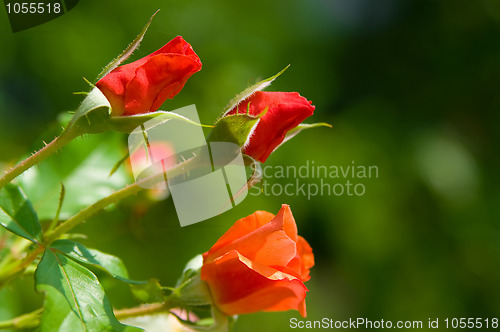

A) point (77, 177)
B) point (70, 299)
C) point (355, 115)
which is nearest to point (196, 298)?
point (70, 299)

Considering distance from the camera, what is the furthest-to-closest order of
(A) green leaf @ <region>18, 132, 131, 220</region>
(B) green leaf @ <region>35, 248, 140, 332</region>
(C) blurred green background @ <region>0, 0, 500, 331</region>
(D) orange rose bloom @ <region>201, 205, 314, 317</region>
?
(C) blurred green background @ <region>0, 0, 500, 331</region> → (A) green leaf @ <region>18, 132, 131, 220</region> → (D) orange rose bloom @ <region>201, 205, 314, 317</region> → (B) green leaf @ <region>35, 248, 140, 332</region>

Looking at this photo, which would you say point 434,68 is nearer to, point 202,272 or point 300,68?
point 300,68

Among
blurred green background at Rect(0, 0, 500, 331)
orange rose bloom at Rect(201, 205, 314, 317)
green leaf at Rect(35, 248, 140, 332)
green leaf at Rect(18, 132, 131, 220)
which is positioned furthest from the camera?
blurred green background at Rect(0, 0, 500, 331)

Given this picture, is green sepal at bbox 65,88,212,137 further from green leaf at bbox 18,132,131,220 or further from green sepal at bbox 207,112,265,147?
green leaf at bbox 18,132,131,220

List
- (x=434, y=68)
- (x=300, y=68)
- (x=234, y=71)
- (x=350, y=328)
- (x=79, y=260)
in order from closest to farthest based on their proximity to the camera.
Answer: (x=79, y=260) < (x=234, y=71) < (x=300, y=68) < (x=350, y=328) < (x=434, y=68)

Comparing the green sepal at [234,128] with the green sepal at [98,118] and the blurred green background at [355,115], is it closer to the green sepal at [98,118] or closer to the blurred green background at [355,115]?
the green sepal at [98,118]

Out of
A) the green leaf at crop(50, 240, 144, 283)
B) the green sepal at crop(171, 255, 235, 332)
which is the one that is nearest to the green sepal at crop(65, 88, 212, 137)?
the green leaf at crop(50, 240, 144, 283)

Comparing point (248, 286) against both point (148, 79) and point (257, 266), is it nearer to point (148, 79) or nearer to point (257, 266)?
point (257, 266)

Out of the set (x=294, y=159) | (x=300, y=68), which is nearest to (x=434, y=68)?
(x=300, y=68)
